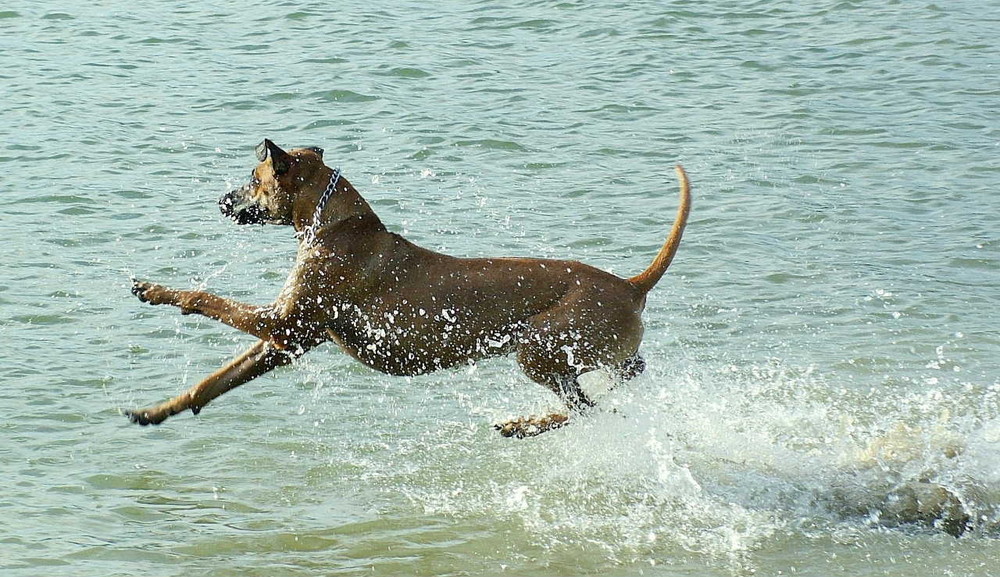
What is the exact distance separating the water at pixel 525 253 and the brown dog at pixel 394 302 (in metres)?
0.56

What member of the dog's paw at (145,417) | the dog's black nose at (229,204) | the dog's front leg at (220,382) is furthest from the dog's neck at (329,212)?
the dog's paw at (145,417)

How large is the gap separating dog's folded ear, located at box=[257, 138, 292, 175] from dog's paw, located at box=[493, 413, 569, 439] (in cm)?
163

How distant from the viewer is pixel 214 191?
35.0 feet

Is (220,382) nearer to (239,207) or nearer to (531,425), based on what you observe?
(239,207)

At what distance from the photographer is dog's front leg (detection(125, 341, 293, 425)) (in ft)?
21.2

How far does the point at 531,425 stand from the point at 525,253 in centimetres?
282

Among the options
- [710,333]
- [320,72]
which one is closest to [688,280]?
[710,333]

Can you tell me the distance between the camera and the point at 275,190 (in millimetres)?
6434

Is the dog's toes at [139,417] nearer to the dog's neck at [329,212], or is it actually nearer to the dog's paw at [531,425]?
the dog's neck at [329,212]

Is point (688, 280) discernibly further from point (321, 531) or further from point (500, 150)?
point (321, 531)

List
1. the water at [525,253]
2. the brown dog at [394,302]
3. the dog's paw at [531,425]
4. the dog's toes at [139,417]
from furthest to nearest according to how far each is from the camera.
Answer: the dog's paw at [531,425], the dog's toes at [139,417], the brown dog at [394,302], the water at [525,253]

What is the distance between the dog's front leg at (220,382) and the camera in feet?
21.2

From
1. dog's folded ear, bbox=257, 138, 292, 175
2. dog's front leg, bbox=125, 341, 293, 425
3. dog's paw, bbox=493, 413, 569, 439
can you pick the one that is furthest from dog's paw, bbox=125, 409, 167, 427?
dog's paw, bbox=493, 413, 569, 439

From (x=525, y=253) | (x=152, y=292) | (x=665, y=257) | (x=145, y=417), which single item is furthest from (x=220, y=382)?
(x=525, y=253)
